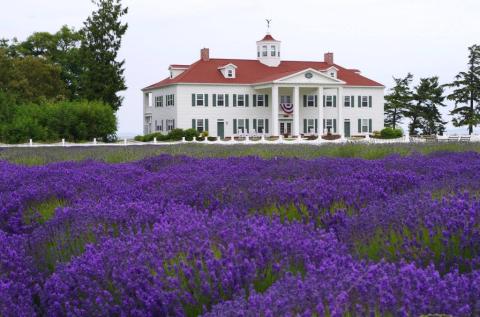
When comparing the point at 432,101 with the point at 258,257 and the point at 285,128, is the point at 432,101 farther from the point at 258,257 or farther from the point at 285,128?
the point at 258,257

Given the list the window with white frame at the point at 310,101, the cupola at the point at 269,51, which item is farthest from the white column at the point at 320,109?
the cupola at the point at 269,51

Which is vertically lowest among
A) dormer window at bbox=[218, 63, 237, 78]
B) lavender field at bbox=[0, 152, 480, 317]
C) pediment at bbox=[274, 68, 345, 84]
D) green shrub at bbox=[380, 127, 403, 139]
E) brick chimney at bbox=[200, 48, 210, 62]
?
lavender field at bbox=[0, 152, 480, 317]

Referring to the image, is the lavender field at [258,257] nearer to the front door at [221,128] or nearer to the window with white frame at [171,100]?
the front door at [221,128]

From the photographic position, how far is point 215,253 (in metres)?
4.11

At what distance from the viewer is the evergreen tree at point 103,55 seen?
2397 inches

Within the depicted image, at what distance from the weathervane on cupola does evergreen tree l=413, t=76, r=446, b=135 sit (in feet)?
49.6

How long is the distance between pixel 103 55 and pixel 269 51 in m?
18.3

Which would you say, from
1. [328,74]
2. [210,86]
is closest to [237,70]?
[210,86]

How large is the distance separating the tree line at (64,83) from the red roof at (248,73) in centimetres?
676

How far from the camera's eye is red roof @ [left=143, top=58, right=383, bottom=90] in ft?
216

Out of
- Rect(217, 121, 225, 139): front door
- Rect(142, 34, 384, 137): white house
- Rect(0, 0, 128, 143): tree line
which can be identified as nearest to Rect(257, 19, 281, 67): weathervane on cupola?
Rect(142, 34, 384, 137): white house

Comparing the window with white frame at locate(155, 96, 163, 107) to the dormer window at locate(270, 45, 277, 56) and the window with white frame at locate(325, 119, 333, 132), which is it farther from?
the window with white frame at locate(325, 119, 333, 132)

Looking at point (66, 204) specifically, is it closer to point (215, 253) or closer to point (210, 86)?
point (215, 253)

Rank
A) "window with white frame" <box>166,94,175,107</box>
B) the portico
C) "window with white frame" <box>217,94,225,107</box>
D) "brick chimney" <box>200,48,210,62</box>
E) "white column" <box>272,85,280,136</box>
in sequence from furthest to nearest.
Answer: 1. "brick chimney" <box>200,48,210,62</box>
2. "window with white frame" <box>217,94,225,107</box>
3. "window with white frame" <box>166,94,175,107</box>
4. the portico
5. "white column" <box>272,85,280,136</box>
